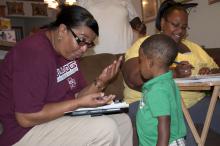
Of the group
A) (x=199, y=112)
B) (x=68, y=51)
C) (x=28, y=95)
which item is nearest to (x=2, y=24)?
(x=68, y=51)

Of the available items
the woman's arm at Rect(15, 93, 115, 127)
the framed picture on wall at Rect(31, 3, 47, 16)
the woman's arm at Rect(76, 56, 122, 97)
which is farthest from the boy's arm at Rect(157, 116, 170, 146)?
the framed picture on wall at Rect(31, 3, 47, 16)

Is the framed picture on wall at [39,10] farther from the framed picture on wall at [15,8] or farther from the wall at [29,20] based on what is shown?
the framed picture on wall at [15,8]

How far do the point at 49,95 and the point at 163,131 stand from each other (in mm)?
588

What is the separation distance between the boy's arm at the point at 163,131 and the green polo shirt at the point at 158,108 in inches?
1.1

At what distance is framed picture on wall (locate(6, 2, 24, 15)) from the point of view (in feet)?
27.6

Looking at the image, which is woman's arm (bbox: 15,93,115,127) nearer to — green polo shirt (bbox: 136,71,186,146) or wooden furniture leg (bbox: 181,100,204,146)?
green polo shirt (bbox: 136,71,186,146)

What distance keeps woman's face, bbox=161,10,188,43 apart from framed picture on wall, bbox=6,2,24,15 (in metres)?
6.86

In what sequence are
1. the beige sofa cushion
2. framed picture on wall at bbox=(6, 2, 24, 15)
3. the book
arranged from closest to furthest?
the book < the beige sofa cushion < framed picture on wall at bbox=(6, 2, 24, 15)

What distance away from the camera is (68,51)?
1738 mm

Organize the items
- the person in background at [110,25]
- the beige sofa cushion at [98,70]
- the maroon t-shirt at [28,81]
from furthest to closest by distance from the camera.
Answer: the person in background at [110,25]
the beige sofa cushion at [98,70]
the maroon t-shirt at [28,81]

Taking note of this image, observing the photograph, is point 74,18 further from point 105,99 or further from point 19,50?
point 105,99

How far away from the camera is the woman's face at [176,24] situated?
2.24m

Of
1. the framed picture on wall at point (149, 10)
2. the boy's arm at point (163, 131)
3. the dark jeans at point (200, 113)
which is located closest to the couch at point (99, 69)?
the dark jeans at point (200, 113)

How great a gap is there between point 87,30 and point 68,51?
150mm
